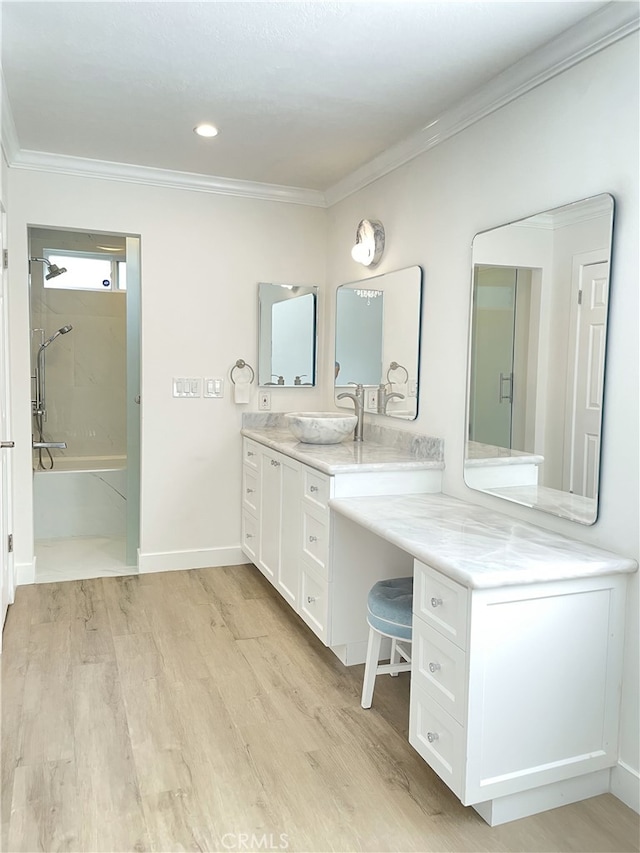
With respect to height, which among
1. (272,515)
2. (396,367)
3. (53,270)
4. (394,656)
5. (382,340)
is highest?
(53,270)

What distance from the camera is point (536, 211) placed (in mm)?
2326

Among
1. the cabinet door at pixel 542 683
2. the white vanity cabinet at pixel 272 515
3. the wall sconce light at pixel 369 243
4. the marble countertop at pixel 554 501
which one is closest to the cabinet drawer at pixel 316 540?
the white vanity cabinet at pixel 272 515

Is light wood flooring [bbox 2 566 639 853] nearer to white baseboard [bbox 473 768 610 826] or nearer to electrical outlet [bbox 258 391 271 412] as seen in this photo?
white baseboard [bbox 473 768 610 826]

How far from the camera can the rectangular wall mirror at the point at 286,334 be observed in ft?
13.3

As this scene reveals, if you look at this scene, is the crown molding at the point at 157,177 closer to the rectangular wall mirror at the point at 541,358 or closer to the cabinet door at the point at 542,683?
the rectangular wall mirror at the point at 541,358

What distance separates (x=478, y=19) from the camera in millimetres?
2035

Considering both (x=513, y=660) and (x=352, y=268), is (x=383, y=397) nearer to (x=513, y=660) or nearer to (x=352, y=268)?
(x=352, y=268)

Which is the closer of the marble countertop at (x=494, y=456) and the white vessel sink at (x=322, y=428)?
the marble countertop at (x=494, y=456)

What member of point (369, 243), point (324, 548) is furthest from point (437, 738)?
point (369, 243)

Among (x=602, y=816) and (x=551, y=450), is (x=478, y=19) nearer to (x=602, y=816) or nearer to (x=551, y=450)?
(x=551, y=450)

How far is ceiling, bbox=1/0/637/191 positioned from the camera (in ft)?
6.70

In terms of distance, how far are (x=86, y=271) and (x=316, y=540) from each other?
12.5 feet

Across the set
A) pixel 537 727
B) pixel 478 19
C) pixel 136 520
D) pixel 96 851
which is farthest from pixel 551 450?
pixel 136 520

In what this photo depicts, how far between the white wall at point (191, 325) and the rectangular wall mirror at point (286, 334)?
0.06m
